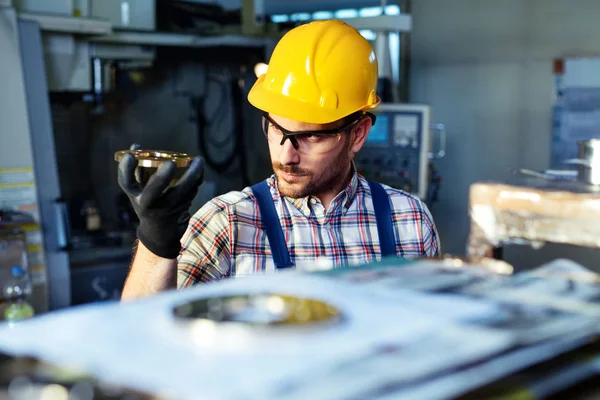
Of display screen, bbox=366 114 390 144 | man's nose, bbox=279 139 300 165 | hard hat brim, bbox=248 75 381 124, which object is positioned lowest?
display screen, bbox=366 114 390 144

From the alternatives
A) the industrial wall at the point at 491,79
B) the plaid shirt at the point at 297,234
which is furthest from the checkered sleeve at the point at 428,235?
the industrial wall at the point at 491,79

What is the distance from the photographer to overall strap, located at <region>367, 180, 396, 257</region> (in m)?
1.63

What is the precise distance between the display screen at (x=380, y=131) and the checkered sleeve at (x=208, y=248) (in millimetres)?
2167

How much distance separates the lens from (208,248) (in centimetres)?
154

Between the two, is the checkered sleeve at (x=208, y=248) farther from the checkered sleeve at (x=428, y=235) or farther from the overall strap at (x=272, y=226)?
the checkered sleeve at (x=428, y=235)

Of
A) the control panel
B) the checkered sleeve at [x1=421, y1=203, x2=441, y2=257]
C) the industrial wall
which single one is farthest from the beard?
the industrial wall

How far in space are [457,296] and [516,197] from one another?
3.36 ft

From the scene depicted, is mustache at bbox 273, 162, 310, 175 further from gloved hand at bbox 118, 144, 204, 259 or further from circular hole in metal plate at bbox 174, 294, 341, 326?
circular hole in metal plate at bbox 174, 294, 341, 326

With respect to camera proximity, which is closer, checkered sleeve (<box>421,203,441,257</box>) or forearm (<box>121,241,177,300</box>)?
forearm (<box>121,241,177,300</box>)

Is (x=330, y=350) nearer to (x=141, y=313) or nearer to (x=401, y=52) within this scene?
(x=141, y=313)

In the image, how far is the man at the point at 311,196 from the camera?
1.55 metres

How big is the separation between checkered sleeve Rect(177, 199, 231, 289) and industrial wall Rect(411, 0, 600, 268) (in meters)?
2.36

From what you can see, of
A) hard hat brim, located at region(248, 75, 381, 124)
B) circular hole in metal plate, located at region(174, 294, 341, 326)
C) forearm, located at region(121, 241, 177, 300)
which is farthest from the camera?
hard hat brim, located at region(248, 75, 381, 124)

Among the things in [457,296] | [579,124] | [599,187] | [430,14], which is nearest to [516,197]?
[599,187]
